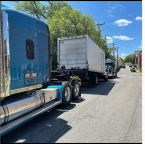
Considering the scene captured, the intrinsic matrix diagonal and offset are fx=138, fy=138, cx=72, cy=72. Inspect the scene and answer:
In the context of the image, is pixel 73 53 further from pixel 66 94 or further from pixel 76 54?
pixel 66 94

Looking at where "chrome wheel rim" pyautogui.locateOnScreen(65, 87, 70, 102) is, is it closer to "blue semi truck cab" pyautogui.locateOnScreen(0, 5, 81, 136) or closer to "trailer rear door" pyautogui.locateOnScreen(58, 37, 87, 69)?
"blue semi truck cab" pyautogui.locateOnScreen(0, 5, 81, 136)

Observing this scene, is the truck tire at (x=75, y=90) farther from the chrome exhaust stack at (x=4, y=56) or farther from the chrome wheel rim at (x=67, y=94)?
the chrome exhaust stack at (x=4, y=56)

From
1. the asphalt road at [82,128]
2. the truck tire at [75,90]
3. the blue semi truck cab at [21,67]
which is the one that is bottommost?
the asphalt road at [82,128]

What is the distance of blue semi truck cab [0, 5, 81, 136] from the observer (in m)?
3.14

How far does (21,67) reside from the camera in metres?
3.77

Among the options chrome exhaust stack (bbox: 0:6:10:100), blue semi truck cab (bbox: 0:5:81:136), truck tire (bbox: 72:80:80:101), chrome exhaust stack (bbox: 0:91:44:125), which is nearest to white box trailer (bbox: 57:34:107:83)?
truck tire (bbox: 72:80:80:101)

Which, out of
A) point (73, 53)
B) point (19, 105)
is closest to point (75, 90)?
point (73, 53)

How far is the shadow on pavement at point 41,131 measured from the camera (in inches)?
134

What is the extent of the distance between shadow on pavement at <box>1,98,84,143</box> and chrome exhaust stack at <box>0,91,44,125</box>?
52 cm

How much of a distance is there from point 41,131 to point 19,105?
96 centimetres

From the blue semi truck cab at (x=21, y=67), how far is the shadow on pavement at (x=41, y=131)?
1.32ft

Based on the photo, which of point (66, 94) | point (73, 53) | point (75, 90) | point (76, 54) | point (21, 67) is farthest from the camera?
point (73, 53)

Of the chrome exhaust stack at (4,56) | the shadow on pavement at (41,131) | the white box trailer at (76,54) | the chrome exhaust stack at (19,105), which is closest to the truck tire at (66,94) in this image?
the shadow on pavement at (41,131)

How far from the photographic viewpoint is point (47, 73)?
16.5ft
